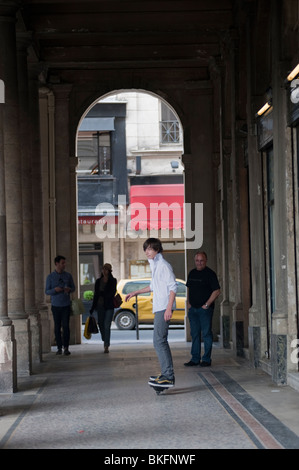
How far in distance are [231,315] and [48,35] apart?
6434 mm

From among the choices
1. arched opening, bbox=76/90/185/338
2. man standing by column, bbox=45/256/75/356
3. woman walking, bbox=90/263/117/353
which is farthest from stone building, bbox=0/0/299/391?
arched opening, bbox=76/90/185/338

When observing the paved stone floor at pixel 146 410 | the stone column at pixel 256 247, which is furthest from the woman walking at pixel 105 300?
the stone column at pixel 256 247

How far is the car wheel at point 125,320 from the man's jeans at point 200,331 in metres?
13.5

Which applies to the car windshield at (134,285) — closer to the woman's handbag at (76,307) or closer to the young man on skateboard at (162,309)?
the woman's handbag at (76,307)

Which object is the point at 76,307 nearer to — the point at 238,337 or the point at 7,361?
the point at 238,337

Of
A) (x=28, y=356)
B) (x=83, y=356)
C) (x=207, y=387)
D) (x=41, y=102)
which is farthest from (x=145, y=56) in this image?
(x=207, y=387)

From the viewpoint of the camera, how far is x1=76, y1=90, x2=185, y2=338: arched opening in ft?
112

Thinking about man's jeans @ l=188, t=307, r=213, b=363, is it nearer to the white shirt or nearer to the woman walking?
the white shirt

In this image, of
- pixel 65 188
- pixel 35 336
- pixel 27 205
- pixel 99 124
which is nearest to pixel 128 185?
pixel 99 124

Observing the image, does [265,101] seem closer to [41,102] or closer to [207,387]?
[207,387]

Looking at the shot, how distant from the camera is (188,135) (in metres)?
21.6

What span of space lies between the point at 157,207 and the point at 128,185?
1.68 metres

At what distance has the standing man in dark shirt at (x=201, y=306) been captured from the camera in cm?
1452
